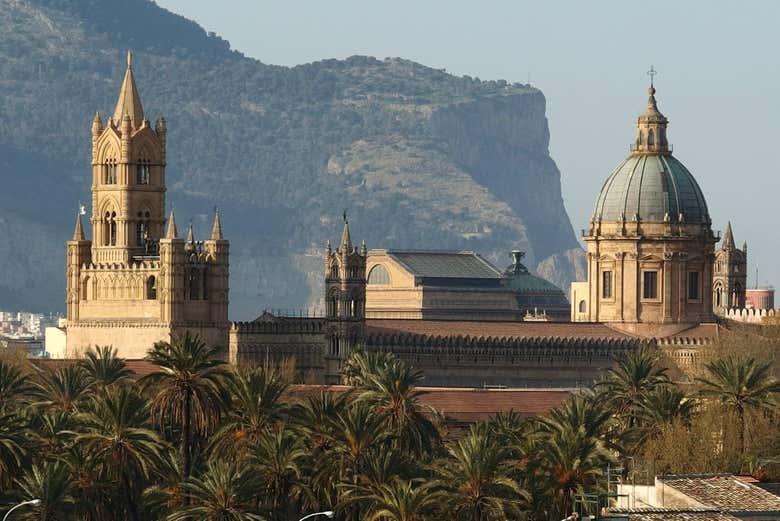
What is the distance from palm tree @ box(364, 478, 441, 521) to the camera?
115 m

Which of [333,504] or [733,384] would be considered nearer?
[333,504]

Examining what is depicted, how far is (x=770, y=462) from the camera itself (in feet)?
431

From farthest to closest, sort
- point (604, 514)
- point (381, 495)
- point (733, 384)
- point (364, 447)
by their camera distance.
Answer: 1. point (733, 384)
2. point (364, 447)
3. point (381, 495)
4. point (604, 514)

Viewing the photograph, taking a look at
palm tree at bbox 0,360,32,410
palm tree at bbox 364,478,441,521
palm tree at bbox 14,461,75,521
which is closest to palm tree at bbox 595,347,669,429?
palm tree at bbox 0,360,32,410

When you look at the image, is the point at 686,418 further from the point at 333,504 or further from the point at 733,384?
the point at 333,504

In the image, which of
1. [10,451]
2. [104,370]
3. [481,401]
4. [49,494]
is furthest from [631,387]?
[49,494]

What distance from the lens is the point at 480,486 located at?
11881 centimetres

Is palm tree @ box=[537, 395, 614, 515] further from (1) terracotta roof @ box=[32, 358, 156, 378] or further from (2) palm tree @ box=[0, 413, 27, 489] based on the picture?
(1) terracotta roof @ box=[32, 358, 156, 378]

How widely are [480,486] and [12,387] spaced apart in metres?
29.4

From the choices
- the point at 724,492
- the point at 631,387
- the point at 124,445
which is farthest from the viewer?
the point at 631,387

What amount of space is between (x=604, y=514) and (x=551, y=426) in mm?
25187

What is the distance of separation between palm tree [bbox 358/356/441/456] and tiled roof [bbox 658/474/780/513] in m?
17.5

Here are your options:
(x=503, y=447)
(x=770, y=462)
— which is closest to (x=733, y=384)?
(x=770, y=462)

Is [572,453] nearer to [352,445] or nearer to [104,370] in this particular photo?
[352,445]
